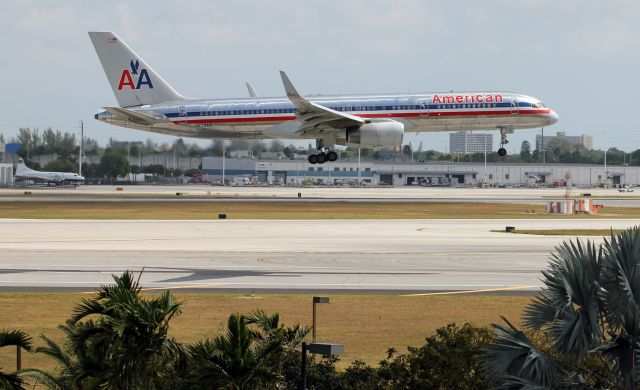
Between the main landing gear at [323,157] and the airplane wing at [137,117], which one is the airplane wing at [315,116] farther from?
the airplane wing at [137,117]

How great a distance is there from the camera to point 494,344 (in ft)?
41.3

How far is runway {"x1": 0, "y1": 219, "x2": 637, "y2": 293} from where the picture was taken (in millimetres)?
30745

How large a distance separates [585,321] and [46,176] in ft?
539

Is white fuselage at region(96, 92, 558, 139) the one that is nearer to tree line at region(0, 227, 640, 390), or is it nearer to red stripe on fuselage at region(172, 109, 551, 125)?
red stripe on fuselage at region(172, 109, 551, 125)

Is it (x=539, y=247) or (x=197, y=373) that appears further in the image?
(x=539, y=247)

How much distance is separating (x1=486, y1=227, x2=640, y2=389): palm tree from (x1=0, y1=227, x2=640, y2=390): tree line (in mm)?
12

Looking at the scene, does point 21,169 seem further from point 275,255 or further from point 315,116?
point 275,255

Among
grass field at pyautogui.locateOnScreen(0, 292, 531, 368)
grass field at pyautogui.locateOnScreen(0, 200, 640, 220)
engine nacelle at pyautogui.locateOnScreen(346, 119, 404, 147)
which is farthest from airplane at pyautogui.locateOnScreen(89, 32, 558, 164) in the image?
grass field at pyautogui.locateOnScreen(0, 292, 531, 368)

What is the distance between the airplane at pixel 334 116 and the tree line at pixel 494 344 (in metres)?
66.1

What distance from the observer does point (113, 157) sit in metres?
156

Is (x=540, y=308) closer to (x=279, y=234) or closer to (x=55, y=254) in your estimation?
(x=55, y=254)

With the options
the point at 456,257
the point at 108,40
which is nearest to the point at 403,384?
the point at 456,257

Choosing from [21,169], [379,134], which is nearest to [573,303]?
[379,134]

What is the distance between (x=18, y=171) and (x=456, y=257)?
148 m
